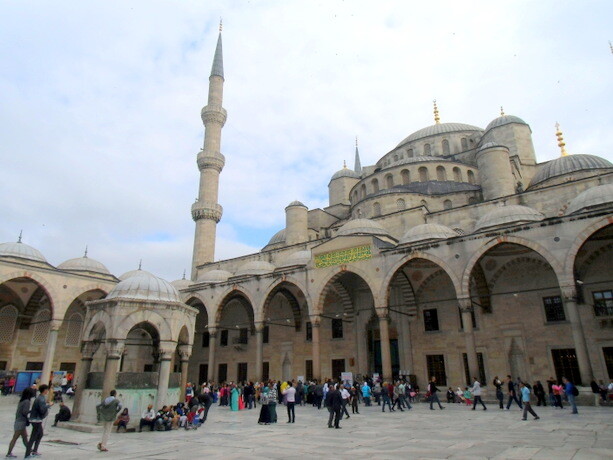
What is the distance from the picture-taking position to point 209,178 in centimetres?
2648

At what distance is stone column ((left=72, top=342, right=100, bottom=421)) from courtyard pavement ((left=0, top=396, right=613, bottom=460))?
496 mm

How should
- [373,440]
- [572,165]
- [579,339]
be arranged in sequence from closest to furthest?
[373,440] < [579,339] < [572,165]

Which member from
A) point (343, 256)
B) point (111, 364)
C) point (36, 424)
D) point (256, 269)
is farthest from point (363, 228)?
point (36, 424)

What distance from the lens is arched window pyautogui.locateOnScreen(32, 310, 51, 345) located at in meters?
20.2

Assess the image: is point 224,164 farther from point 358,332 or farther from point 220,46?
point 358,332

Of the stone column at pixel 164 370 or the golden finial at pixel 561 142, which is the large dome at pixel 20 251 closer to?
the stone column at pixel 164 370

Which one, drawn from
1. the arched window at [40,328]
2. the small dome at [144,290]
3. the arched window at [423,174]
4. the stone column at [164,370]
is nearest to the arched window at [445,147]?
the arched window at [423,174]

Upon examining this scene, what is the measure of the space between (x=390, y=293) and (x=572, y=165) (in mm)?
10300

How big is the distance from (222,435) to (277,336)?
13.9 metres

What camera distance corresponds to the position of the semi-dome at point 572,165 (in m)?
19.2

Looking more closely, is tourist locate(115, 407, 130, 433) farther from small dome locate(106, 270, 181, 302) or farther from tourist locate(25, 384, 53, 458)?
tourist locate(25, 384, 53, 458)

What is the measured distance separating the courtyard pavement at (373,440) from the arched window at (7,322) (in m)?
12.1

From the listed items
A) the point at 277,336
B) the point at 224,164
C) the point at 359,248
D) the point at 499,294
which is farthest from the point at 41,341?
the point at 499,294

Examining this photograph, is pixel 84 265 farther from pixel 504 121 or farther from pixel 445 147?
pixel 504 121
